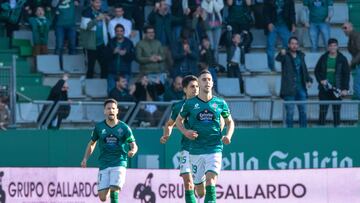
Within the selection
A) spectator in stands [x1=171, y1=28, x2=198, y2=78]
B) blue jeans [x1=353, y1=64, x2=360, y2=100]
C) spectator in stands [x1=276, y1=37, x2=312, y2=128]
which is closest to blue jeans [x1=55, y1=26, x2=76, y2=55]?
spectator in stands [x1=171, y1=28, x2=198, y2=78]

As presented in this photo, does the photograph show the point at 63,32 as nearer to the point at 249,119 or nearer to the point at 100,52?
the point at 100,52

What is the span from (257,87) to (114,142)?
870 cm

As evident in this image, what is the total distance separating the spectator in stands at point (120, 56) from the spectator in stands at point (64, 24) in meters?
1.37

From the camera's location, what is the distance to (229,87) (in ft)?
97.7

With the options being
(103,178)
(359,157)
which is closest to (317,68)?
(359,157)

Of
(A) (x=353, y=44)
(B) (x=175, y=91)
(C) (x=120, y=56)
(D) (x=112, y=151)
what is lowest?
(D) (x=112, y=151)

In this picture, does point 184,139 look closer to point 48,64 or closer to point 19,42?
point 48,64

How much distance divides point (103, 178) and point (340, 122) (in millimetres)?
6564

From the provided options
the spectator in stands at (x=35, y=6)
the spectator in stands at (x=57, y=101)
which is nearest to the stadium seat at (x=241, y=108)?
the spectator in stands at (x=57, y=101)

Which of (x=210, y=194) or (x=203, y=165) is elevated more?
(x=203, y=165)

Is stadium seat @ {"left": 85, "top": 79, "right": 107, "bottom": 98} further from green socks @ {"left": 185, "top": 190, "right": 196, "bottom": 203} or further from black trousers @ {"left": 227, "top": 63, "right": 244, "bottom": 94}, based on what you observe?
green socks @ {"left": 185, "top": 190, "right": 196, "bottom": 203}

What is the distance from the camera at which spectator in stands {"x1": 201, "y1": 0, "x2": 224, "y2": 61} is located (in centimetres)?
3003

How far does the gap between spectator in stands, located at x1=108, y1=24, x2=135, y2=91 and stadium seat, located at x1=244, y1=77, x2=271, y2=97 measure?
286cm

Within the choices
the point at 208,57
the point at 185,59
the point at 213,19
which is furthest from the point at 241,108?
the point at 213,19
